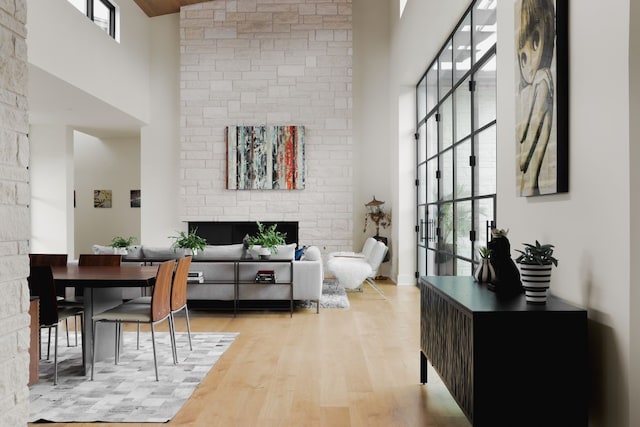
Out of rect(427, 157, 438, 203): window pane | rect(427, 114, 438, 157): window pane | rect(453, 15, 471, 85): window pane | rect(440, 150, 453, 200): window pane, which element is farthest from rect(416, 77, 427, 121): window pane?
rect(453, 15, 471, 85): window pane

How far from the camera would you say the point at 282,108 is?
389 inches

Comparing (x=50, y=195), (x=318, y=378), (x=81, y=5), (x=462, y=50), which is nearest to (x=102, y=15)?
(x=81, y=5)

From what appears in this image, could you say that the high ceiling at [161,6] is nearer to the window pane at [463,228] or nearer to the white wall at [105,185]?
the white wall at [105,185]

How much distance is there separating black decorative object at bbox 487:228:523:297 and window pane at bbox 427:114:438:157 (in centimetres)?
449

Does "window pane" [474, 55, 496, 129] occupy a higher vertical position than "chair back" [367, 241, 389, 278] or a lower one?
higher

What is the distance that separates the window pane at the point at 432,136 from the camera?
7.25 meters

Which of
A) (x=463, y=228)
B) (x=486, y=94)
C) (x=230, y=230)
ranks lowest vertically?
(x=230, y=230)

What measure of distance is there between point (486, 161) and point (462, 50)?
146 centimetres

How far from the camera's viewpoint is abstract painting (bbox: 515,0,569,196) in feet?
8.66

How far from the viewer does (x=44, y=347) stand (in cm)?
460

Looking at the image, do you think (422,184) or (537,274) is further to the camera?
(422,184)

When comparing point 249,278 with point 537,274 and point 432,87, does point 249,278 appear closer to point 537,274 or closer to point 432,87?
point 432,87

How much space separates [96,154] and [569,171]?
10720mm

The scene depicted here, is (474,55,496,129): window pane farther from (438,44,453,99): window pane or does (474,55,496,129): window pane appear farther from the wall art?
the wall art
